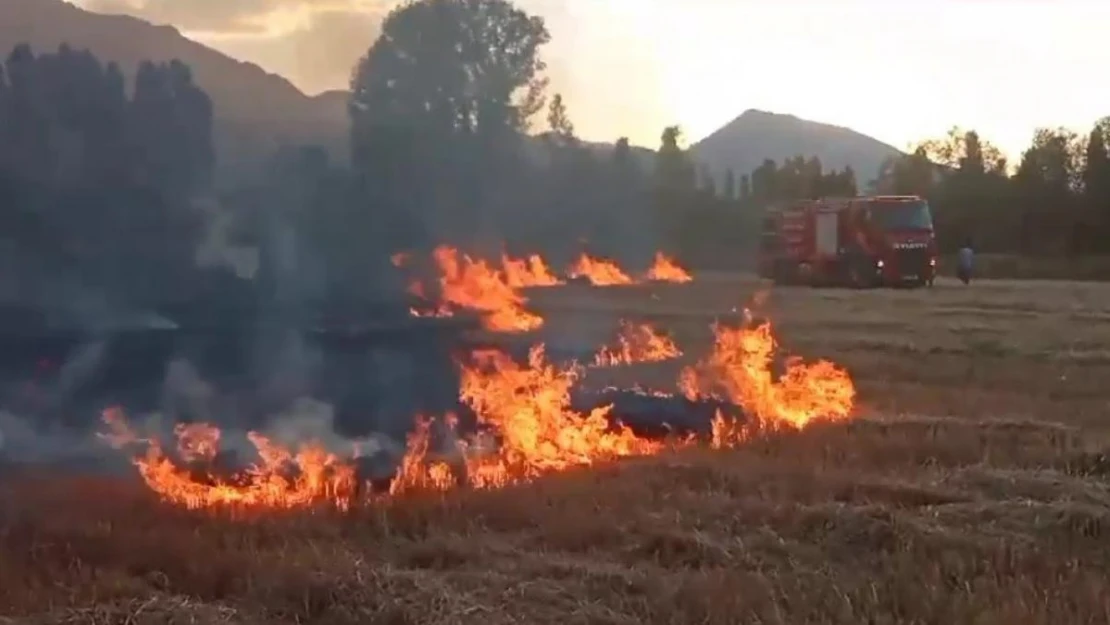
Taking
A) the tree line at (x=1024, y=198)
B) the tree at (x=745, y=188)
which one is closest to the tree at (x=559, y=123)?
the tree at (x=745, y=188)

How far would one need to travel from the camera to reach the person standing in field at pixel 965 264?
86.7ft

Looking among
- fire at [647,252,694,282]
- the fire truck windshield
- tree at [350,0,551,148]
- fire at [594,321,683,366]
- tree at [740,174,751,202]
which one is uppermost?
tree at [350,0,551,148]

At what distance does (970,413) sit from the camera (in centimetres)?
Answer: 1170

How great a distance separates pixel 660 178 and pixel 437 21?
694cm

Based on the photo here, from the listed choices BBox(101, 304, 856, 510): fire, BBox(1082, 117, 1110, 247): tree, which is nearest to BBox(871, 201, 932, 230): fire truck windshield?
BBox(1082, 117, 1110, 247): tree

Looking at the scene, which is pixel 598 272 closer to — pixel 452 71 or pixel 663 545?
pixel 452 71

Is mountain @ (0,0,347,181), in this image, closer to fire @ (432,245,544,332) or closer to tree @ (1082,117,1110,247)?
fire @ (432,245,544,332)

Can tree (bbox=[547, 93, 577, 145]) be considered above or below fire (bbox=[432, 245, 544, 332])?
above

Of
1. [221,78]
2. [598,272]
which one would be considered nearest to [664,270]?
[598,272]

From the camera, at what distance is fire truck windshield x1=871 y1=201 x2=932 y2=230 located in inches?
1035

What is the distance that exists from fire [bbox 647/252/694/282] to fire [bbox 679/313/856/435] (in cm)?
280

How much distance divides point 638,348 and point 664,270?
332 cm

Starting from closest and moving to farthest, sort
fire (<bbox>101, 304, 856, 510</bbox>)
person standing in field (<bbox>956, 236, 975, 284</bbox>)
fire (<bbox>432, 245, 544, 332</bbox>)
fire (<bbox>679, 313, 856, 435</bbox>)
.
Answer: fire (<bbox>101, 304, 856, 510</bbox>), fire (<bbox>679, 313, 856, 435</bbox>), fire (<bbox>432, 245, 544, 332</bbox>), person standing in field (<bbox>956, 236, 975, 284</bbox>)

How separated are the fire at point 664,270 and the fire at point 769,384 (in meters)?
2.80
